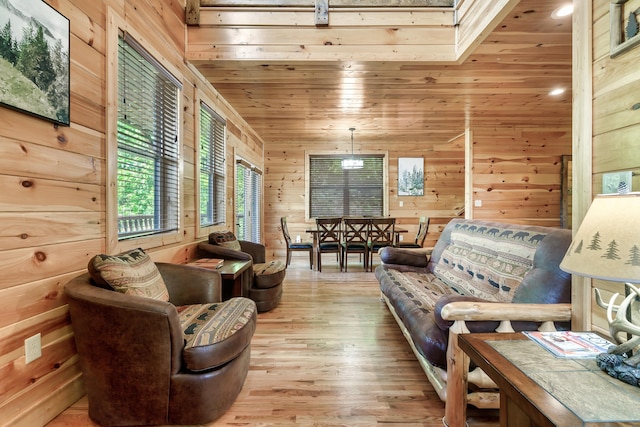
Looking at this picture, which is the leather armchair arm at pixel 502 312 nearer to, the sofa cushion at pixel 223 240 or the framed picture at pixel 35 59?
the framed picture at pixel 35 59

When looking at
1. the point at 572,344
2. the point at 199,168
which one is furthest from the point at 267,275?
the point at 572,344

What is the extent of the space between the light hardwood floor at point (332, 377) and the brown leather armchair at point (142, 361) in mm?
220

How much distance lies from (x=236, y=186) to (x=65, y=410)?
11.2 feet

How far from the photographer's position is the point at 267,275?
10.2 feet

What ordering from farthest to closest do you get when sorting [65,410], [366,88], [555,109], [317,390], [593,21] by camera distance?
[555,109], [366,88], [317,390], [65,410], [593,21]

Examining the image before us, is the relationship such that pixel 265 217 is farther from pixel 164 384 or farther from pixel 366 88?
pixel 164 384

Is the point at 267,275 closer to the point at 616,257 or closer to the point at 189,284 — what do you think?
the point at 189,284

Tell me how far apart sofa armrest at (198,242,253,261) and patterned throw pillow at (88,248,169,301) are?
1168 mm

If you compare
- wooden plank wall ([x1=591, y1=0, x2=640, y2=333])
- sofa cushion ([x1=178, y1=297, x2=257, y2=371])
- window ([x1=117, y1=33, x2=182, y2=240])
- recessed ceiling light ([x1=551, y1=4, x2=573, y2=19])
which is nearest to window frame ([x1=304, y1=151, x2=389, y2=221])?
window ([x1=117, y1=33, x2=182, y2=240])

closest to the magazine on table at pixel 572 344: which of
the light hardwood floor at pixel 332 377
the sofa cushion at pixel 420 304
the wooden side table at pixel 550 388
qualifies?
the wooden side table at pixel 550 388

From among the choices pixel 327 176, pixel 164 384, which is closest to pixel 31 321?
pixel 164 384

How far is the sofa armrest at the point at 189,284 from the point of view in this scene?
6.73ft

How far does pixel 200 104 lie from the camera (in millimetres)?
3332

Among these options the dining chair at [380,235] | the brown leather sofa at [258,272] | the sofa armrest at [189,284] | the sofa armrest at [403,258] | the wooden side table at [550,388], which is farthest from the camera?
the dining chair at [380,235]
